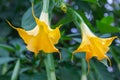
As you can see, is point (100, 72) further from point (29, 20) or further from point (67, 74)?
point (29, 20)

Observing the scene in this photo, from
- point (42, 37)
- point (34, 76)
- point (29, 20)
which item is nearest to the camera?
point (42, 37)

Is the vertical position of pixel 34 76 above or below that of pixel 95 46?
below

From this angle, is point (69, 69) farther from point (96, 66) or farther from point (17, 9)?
point (17, 9)

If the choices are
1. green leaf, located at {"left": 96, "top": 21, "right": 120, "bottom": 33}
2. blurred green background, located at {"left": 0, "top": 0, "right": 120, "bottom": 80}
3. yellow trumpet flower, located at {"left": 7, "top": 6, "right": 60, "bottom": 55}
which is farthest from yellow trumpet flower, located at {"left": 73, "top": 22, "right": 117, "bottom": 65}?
green leaf, located at {"left": 96, "top": 21, "right": 120, "bottom": 33}

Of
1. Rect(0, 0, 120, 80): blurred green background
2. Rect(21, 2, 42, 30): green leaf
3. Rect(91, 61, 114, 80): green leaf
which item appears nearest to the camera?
Rect(21, 2, 42, 30): green leaf

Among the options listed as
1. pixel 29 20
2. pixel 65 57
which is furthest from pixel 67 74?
pixel 29 20

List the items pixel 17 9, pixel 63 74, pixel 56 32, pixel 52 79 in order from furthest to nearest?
1. pixel 17 9
2. pixel 63 74
3. pixel 52 79
4. pixel 56 32

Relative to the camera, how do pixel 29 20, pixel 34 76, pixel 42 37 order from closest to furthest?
pixel 42 37 → pixel 29 20 → pixel 34 76

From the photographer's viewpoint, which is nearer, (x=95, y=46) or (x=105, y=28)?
(x=95, y=46)

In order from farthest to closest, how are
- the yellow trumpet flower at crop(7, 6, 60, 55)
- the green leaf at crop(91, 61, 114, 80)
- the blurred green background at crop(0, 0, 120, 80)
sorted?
the green leaf at crop(91, 61, 114, 80) < the blurred green background at crop(0, 0, 120, 80) < the yellow trumpet flower at crop(7, 6, 60, 55)

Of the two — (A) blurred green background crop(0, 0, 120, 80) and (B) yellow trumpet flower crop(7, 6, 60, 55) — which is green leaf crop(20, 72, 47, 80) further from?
(B) yellow trumpet flower crop(7, 6, 60, 55)

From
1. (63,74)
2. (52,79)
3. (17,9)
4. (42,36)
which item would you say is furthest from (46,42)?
(17,9)
